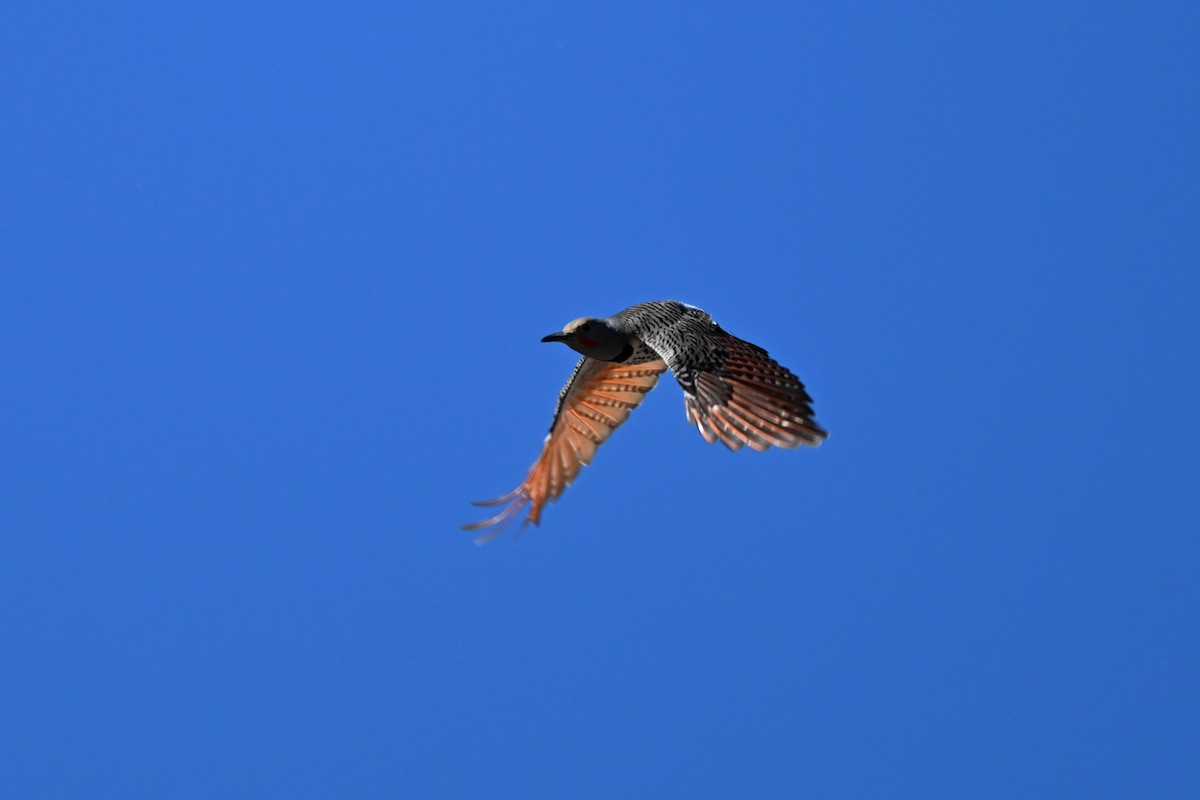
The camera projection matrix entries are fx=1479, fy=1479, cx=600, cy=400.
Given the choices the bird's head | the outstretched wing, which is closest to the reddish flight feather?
the outstretched wing

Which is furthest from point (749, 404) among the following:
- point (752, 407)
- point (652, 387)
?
point (652, 387)

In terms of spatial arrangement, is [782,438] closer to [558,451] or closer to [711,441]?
[711,441]

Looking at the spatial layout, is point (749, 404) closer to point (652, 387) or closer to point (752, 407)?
point (752, 407)

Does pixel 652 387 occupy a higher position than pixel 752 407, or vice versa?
pixel 652 387

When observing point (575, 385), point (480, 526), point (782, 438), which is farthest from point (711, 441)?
point (575, 385)

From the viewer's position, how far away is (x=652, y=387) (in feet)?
40.9

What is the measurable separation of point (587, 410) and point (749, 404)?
103 inches

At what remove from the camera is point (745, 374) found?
10.4m

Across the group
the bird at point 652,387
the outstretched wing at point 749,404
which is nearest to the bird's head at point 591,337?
the bird at point 652,387

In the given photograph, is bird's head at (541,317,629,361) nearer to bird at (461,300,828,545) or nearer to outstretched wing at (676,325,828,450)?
bird at (461,300,828,545)

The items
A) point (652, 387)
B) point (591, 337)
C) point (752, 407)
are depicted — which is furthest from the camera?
point (652, 387)

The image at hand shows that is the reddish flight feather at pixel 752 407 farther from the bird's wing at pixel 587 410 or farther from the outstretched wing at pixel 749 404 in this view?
the bird's wing at pixel 587 410

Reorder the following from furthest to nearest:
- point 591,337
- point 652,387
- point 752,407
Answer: point 652,387
point 591,337
point 752,407

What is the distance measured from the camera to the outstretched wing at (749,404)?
9727mm
